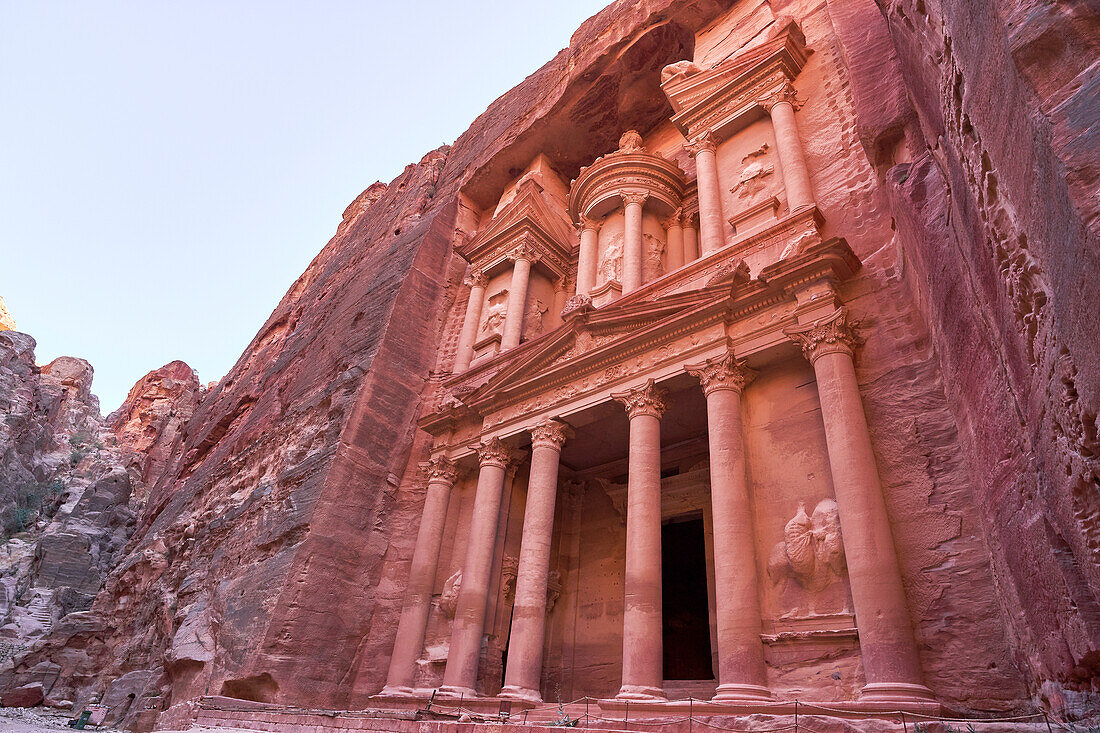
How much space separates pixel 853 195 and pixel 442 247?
12199 mm

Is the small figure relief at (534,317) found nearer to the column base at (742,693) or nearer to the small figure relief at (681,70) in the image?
the small figure relief at (681,70)

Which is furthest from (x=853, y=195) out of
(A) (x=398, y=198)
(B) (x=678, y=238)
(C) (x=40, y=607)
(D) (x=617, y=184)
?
(C) (x=40, y=607)

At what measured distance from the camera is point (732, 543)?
7996 mm

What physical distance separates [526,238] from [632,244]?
410cm

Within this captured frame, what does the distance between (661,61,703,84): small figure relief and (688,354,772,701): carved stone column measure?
8564 mm

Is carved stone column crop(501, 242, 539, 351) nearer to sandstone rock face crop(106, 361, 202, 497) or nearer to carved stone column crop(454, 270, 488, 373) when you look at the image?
carved stone column crop(454, 270, 488, 373)

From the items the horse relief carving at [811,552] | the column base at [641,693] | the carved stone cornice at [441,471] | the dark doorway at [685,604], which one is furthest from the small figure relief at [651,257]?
the column base at [641,693]

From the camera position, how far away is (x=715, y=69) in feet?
45.0

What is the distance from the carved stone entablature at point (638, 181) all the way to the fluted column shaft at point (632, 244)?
0.21 meters

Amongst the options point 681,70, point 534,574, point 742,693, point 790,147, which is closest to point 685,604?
point 534,574

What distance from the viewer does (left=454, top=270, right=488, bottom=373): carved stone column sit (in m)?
16.0

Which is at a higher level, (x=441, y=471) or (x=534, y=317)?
(x=534, y=317)

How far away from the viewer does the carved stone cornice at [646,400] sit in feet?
33.2

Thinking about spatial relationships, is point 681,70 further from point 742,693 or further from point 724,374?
point 742,693
